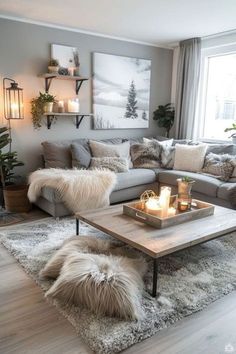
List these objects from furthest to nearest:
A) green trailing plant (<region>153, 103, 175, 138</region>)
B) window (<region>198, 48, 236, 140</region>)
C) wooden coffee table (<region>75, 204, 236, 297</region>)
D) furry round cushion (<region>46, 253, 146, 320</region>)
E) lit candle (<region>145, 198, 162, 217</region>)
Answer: green trailing plant (<region>153, 103, 175, 138</region>) < window (<region>198, 48, 236, 140</region>) < lit candle (<region>145, 198, 162, 217</region>) < wooden coffee table (<region>75, 204, 236, 297</region>) < furry round cushion (<region>46, 253, 146, 320</region>)

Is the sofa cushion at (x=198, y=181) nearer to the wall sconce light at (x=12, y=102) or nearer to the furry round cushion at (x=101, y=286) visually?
the furry round cushion at (x=101, y=286)

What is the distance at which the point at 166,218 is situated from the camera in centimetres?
230

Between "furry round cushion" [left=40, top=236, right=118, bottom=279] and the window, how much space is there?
2944 mm

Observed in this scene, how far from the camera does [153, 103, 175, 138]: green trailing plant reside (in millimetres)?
4965

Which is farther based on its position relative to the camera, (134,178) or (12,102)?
(134,178)

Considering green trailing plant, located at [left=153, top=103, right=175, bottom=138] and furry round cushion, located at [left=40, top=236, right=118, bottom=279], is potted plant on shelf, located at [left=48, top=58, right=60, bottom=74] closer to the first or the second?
green trailing plant, located at [left=153, top=103, right=175, bottom=138]

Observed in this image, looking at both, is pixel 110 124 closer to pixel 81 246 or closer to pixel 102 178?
pixel 102 178

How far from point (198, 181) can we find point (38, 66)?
2466mm

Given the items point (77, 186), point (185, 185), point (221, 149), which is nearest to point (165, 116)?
point (221, 149)

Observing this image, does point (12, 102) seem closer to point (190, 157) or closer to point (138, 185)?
point (138, 185)

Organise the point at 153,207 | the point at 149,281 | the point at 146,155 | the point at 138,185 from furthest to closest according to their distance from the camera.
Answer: the point at 146,155, the point at 138,185, the point at 153,207, the point at 149,281

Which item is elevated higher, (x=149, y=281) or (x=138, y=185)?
(x=138, y=185)

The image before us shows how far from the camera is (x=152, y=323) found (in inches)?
67.6

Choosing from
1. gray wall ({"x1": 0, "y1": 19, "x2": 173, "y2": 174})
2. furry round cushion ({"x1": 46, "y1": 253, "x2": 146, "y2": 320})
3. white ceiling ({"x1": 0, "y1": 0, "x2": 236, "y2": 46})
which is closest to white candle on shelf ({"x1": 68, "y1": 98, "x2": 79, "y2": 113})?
gray wall ({"x1": 0, "y1": 19, "x2": 173, "y2": 174})
